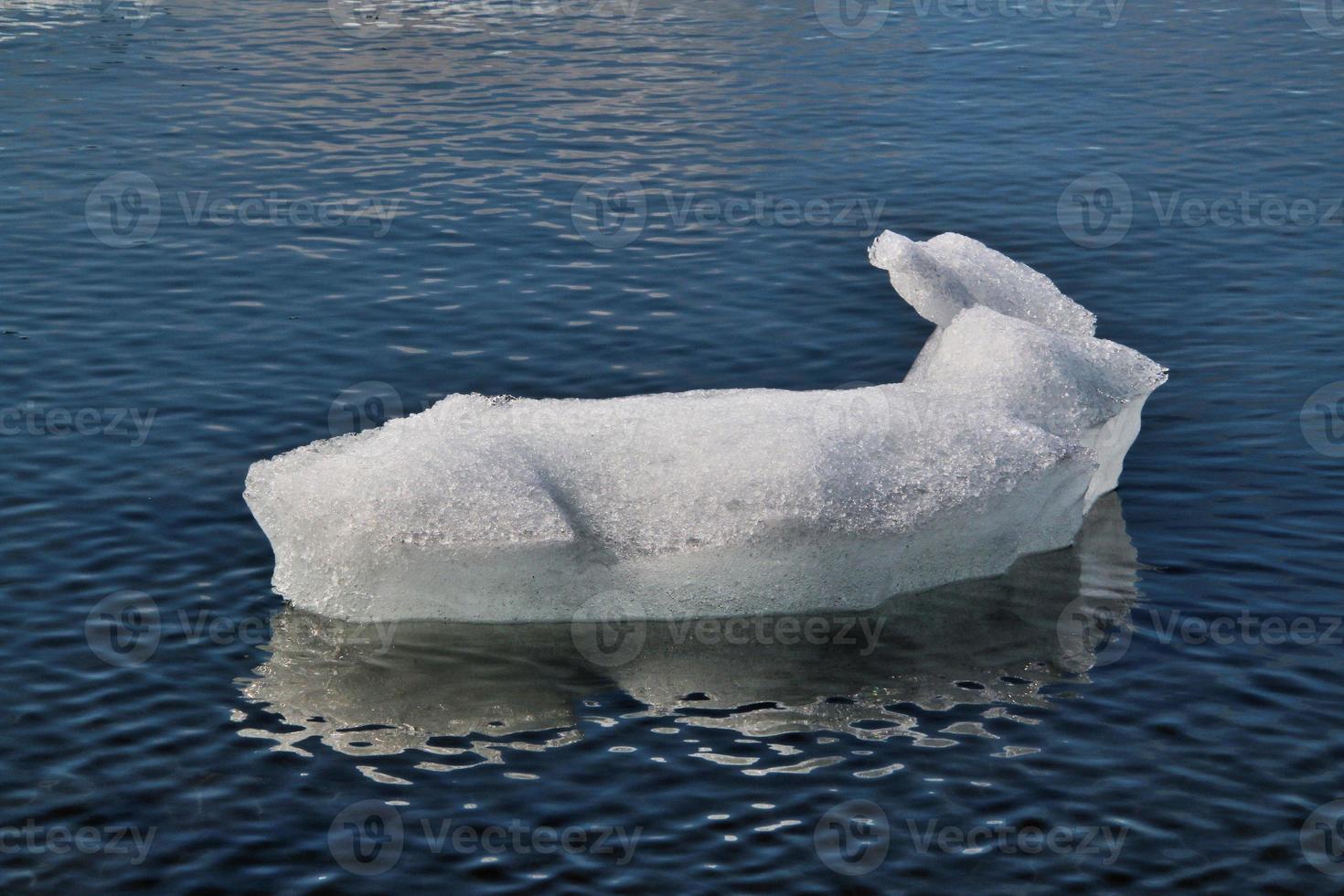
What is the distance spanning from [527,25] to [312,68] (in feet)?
20.8

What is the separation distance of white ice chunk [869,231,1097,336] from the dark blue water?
6.59ft

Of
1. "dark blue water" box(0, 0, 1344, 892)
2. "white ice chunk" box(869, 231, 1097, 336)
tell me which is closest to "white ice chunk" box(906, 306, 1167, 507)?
"white ice chunk" box(869, 231, 1097, 336)

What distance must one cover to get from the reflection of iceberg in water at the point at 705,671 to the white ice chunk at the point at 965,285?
12.8ft

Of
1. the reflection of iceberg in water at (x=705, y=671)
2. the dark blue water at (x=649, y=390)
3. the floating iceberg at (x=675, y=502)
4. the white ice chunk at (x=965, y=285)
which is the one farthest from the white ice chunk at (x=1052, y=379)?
the reflection of iceberg in water at (x=705, y=671)

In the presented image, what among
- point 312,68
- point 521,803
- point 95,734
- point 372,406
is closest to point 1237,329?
point 372,406

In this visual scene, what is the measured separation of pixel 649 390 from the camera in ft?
69.2

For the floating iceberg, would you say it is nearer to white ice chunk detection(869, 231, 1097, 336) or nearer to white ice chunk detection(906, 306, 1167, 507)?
white ice chunk detection(906, 306, 1167, 507)

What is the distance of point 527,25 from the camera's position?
41.5m

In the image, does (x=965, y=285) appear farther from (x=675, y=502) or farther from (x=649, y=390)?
(x=675, y=502)

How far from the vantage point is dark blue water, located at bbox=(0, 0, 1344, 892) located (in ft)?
42.3

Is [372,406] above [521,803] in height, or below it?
above

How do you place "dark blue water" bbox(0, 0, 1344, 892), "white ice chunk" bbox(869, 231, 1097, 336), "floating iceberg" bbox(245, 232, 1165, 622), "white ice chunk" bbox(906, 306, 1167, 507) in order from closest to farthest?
"dark blue water" bbox(0, 0, 1344, 892), "floating iceberg" bbox(245, 232, 1165, 622), "white ice chunk" bbox(906, 306, 1167, 507), "white ice chunk" bbox(869, 231, 1097, 336)

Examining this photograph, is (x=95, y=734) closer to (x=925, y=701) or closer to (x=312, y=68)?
(x=925, y=701)

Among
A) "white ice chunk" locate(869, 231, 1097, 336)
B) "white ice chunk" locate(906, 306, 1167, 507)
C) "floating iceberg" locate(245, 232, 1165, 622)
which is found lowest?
"floating iceberg" locate(245, 232, 1165, 622)
